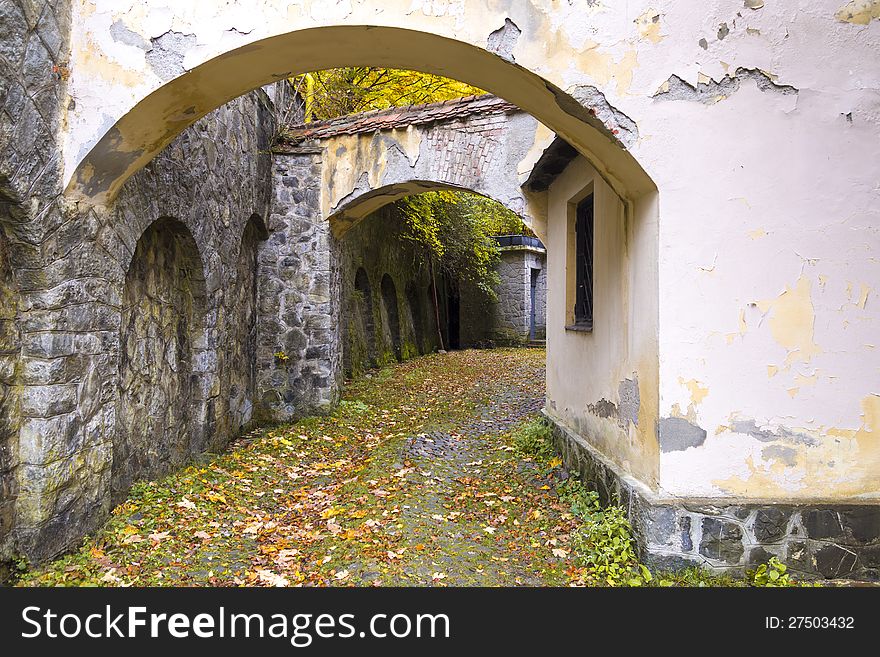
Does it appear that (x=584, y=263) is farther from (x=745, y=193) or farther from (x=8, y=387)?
(x=8, y=387)

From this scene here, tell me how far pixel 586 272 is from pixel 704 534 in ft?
8.87

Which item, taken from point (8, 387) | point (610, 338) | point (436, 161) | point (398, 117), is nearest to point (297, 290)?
point (436, 161)

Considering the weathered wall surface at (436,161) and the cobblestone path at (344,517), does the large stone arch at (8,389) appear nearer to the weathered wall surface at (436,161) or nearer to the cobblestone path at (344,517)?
the cobblestone path at (344,517)

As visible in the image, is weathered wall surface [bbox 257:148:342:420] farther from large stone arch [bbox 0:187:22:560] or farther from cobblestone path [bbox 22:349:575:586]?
large stone arch [bbox 0:187:22:560]

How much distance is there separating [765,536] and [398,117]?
18.6 ft

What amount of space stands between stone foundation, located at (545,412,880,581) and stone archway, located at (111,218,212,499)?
11.5ft

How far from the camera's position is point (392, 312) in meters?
12.5

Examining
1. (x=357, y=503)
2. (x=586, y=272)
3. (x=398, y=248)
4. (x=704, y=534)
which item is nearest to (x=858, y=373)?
(x=704, y=534)

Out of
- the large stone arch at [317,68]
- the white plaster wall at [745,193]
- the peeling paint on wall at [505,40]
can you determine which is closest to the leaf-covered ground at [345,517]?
the white plaster wall at [745,193]

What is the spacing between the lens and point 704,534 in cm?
301

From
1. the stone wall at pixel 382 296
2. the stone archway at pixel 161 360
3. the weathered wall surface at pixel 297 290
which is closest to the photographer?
the stone archway at pixel 161 360

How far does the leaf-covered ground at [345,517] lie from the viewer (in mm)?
3293

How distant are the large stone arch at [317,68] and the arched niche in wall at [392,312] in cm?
873

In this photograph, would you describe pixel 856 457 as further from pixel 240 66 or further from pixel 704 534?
pixel 240 66
